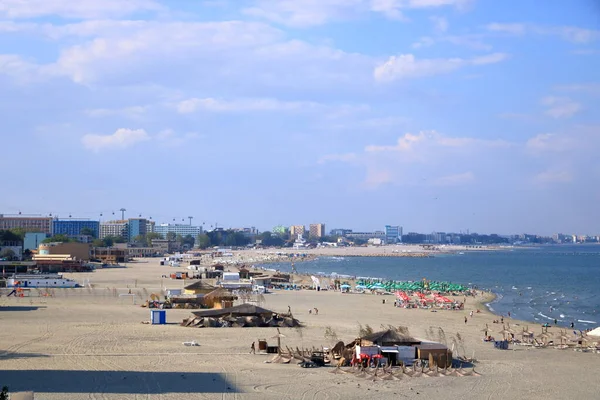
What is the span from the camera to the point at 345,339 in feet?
87.1

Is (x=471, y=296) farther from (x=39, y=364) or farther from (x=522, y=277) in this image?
(x=39, y=364)

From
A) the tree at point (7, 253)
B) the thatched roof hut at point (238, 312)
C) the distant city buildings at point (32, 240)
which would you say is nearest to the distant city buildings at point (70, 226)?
the distant city buildings at point (32, 240)

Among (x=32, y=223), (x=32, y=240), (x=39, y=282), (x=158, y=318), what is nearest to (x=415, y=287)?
(x=39, y=282)

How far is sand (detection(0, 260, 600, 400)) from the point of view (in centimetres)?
1730

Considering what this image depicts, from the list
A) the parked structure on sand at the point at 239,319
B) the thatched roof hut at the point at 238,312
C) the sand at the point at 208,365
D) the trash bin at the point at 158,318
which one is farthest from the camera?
the trash bin at the point at 158,318

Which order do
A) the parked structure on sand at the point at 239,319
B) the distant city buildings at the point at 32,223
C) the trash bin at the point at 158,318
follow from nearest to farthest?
the parked structure on sand at the point at 239,319
the trash bin at the point at 158,318
the distant city buildings at the point at 32,223

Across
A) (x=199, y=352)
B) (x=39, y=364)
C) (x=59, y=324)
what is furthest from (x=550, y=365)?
(x=59, y=324)

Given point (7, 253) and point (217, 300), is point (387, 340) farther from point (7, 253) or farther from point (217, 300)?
point (7, 253)

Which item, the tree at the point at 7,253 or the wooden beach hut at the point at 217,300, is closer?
the wooden beach hut at the point at 217,300

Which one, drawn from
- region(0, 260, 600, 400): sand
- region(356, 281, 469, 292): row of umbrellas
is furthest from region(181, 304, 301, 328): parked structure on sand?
region(356, 281, 469, 292): row of umbrellas

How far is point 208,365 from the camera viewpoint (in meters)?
20.4

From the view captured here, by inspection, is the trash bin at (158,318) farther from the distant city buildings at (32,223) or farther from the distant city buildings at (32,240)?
the distant city buildings at (32,223)

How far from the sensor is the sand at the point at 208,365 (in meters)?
17.3

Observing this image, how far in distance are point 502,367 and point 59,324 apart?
691 inches
